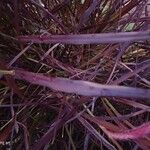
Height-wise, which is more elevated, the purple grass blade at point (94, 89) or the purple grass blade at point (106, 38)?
the purple grass blade at point (106, 38)

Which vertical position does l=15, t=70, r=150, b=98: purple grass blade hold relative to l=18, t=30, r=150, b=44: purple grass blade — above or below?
below

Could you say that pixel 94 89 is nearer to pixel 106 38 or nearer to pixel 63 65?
pixel 106 38

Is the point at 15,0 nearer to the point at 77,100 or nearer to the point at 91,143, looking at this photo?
the point at 77,100

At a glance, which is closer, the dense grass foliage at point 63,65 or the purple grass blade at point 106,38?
the purple grass blade at point 106,38

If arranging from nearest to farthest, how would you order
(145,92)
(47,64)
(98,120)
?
(145,92) < (98,120) < (47,64)

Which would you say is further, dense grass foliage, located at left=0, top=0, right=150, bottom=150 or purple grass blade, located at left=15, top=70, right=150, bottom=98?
dense grass foliage, located at left=0, top=0, right=150, bottom=150

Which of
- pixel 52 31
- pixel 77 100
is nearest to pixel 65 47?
pixel 52 31

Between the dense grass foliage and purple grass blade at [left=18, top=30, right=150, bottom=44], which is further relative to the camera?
the dense grass foliage

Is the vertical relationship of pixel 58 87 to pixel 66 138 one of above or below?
above

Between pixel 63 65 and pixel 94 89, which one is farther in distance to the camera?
pixel 63 65

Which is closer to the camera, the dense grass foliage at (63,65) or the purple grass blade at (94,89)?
the purple grass blade at (94,89)

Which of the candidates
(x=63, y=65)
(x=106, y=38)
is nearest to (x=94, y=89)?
(x=106, y=38)
